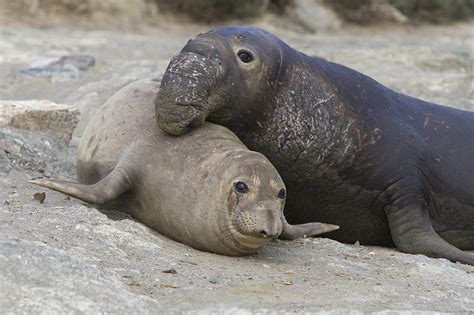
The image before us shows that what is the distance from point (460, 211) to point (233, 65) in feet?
5.83

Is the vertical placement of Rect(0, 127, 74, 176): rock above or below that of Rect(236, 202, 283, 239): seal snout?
below

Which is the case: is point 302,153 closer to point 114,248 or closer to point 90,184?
point 90,184

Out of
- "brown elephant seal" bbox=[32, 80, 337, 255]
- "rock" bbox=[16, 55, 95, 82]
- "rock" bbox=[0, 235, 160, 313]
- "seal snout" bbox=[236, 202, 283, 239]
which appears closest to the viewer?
"rock" bbox=[0, 235, 160, 313]

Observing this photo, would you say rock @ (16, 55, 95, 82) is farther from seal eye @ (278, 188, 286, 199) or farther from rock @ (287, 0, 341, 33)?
rock @ (287, 0, 341, 33)

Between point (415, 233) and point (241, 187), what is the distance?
141cm

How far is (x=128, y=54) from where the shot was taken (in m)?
12.6

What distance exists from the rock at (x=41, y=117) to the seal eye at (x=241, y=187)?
7.58 ft

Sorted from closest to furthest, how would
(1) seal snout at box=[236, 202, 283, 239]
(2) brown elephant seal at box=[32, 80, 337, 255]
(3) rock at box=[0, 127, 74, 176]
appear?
(1) seal snout at box=[236, 202, 283, 239] < (2) brown elephant seal at box=[32, 80, 337, 255] < (3) rock at box=[0, 127, 74, 176]

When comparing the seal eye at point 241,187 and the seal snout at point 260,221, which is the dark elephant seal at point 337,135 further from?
the seal snout at point 260,221

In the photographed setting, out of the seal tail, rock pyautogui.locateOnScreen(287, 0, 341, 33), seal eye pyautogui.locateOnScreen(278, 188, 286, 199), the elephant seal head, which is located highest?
the elephant seal head

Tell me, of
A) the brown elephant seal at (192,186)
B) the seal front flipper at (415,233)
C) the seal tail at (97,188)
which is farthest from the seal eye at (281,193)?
the seal front flipper at (415,233)

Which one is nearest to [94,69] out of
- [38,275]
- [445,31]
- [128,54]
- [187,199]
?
[128,54]

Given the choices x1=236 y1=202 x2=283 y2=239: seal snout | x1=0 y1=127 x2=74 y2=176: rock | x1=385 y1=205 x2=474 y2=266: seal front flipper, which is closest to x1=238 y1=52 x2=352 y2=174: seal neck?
x1=385 y1=205 x2=474 y2=266: seal front flipper

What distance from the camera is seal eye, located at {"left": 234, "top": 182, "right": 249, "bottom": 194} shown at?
16.8ft
